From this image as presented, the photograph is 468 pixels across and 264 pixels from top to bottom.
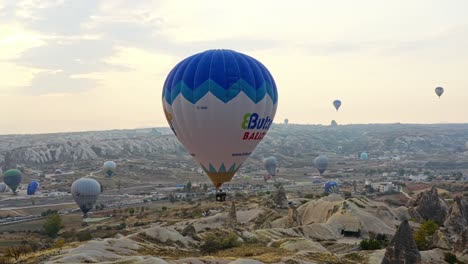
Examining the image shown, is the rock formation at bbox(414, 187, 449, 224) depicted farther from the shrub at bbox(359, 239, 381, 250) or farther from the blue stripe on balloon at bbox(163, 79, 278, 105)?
the blue stripe on balloon at bbox(163, 79, 278, 105)

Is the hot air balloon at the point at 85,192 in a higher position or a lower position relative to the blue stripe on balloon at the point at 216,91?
lower

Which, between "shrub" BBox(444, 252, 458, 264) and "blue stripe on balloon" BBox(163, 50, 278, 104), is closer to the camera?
"blue stripe on balloon" BBox(163, 50, 278, 104)

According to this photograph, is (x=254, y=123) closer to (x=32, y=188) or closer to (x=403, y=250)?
(x=403, y=250)

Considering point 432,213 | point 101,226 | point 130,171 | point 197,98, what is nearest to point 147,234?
point 197,98

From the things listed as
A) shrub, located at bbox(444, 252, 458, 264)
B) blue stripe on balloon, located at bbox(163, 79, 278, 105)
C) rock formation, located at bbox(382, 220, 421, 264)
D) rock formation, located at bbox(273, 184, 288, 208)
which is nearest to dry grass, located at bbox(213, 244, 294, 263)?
rock formation, located at bbox(382, 220, 421, 264)

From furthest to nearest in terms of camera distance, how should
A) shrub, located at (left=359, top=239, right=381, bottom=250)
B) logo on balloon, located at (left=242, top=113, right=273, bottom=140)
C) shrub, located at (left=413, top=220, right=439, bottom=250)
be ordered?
shrub, located at (left=413, top=220, right=439, bottom=250) < shrub, located at (left=359, top=239, right=381, bottom=250) < logo on balloon, located at (left=242, top=113, right=273, bottom=140)

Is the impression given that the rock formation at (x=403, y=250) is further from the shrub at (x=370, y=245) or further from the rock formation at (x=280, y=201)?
the rock formation at (x=280, y=201)

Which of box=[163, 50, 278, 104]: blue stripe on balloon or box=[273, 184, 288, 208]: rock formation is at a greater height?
box=[163, 50, 278, 104]: blue stripe on balloon

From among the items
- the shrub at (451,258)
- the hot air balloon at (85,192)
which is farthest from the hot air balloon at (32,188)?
the shrub at (451,258)

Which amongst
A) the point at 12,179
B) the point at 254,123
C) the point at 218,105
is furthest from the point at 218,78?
the point at 12,179
